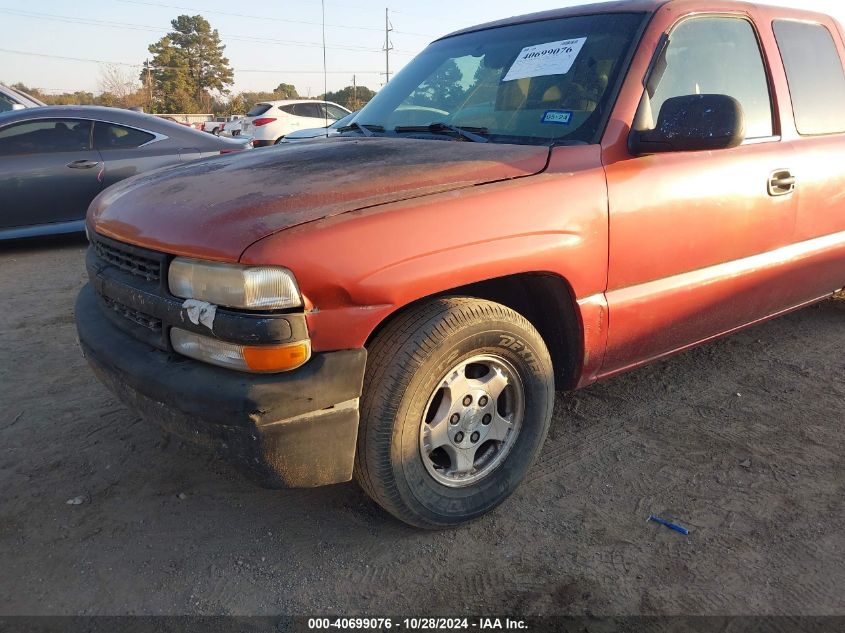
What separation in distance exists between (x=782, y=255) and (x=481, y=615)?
2.29 metres

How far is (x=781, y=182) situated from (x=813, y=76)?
0.86 metres

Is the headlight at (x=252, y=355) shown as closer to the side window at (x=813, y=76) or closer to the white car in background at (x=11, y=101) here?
the side window at (x=813, y=76)

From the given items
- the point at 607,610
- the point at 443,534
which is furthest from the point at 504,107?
the point at 607,610

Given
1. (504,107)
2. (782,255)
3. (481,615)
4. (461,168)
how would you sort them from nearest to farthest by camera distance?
(481,615) < (461,168) < (504,107) < (782,255)

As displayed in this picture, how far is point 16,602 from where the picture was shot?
200 cm

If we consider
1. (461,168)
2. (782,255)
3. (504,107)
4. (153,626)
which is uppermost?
(504,107)

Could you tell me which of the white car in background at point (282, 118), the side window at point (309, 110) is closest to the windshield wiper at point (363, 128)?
the white car in background at point (282, 118)

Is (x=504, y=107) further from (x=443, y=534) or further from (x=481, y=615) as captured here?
(x=481, y=615)

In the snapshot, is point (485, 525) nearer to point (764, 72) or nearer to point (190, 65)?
point (764, 72)

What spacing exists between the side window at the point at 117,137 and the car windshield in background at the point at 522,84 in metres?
4.24

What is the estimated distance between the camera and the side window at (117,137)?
21.1 ft

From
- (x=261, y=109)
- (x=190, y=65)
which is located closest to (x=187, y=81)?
(x=190, y=65)

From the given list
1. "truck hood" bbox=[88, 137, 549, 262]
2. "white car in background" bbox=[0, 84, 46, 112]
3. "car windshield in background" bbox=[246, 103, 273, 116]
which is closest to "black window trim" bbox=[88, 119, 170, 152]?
"white car in background" bbox=[0, 84, 46, 112]

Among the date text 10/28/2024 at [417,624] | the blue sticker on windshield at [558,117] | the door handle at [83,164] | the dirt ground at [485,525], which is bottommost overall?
the date text 10/28/2024 at [417,624]
